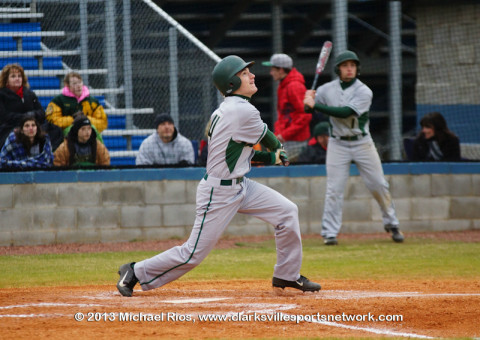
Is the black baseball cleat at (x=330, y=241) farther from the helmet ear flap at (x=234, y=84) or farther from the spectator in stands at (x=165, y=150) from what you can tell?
the helmet ear flap at (x=234, y=84)

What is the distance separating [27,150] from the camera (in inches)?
410

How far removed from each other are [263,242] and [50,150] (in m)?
2.93

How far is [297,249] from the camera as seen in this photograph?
6359 mm

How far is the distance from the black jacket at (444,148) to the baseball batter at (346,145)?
70.9 inches

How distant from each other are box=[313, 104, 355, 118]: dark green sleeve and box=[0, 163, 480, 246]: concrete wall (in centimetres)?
165

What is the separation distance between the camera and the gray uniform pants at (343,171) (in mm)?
10047

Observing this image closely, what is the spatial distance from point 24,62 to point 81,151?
1.69 meters

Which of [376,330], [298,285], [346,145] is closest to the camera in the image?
[376,330]

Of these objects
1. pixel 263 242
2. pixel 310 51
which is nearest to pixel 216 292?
pixel 263 242

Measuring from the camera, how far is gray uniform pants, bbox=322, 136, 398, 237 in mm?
10047

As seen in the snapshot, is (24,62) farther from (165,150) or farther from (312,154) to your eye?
(312,154)

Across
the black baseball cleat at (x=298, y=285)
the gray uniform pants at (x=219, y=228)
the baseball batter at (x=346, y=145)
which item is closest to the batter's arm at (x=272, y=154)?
the gray uniform pants at (x=219, y=228)

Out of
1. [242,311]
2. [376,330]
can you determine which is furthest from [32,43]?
[376,330]

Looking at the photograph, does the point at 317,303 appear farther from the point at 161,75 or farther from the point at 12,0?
the point at 12,0
